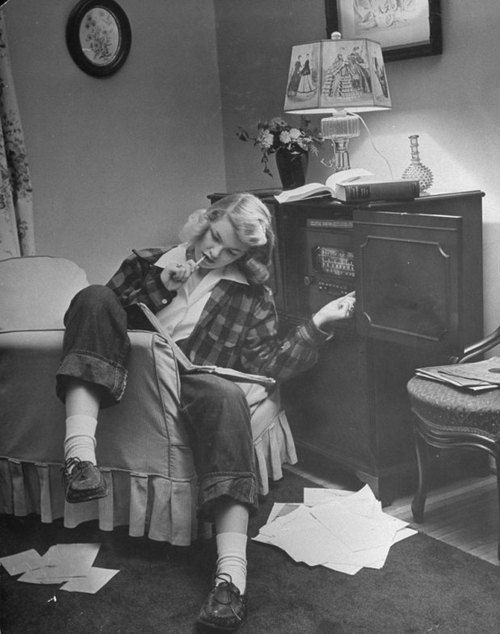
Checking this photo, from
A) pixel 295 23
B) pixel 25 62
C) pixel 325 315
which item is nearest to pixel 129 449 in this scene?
pixel 325 315

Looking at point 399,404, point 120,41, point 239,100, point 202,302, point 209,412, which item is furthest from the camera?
point 239,100

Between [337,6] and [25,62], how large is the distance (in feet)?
2.75

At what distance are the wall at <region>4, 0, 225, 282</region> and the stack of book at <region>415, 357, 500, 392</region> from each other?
1.00 metres

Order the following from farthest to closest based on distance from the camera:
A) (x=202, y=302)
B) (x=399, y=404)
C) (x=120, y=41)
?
(x=120, y=41)
(x=399, y=404)
(x=202, y=302)

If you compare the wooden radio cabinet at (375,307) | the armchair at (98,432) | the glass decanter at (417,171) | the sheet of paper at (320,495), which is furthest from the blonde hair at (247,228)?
the sheet of paper at (320,495)

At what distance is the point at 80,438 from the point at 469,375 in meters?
0.77

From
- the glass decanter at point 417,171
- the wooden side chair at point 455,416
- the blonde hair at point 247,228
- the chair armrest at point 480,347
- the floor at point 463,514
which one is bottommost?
the floor at point 463,514

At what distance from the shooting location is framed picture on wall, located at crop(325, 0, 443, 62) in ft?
5.90

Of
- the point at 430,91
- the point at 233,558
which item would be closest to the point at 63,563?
the point at 233,558

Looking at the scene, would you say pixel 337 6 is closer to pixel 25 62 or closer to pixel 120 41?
pixel 120 41

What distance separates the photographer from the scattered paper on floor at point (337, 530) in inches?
59.3

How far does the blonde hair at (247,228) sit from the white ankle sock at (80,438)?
489 millimetres

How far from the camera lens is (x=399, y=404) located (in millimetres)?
1800

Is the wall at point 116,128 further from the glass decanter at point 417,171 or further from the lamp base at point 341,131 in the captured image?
the glass decanter at point 417,171
